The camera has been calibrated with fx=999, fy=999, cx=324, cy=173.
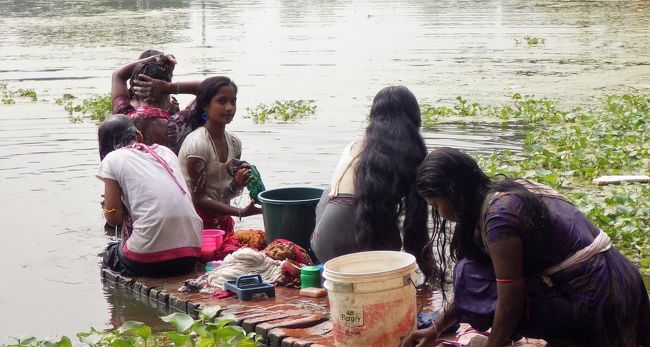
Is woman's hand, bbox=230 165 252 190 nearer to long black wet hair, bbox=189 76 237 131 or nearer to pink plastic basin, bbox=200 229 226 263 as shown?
pink plastic basin, bbox=200 229 226 263

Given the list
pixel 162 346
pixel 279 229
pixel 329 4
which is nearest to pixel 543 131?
pixel 279 229

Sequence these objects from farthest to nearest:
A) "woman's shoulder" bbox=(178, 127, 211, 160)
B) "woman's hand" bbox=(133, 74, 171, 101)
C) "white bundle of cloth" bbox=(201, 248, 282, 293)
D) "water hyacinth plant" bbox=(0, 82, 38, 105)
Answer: "water hyacinth plant" bbox=(0, 82, 38, 105) < "woman's hand" bbox=(133, 74, 171, 101) < "woman's shoulder" bbox=(178, 127, 211, 160) < "white bundle of cloth" bbox=(201, 248, 282, 293)

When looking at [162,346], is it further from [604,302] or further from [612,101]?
[612,101]

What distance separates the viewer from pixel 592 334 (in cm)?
416

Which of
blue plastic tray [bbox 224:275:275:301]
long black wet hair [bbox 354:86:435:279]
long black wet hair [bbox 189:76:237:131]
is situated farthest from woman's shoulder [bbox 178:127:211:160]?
long black wet hair [bbox 354:86:435:279]

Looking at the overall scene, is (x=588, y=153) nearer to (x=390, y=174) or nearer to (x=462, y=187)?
(x=390, y=174)

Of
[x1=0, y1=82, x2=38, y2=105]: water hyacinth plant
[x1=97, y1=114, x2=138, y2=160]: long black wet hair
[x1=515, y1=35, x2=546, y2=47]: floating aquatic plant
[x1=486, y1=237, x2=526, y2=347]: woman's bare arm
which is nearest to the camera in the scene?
[x1=486, y1=237, x2=526, y2=347]: woman's bare arm

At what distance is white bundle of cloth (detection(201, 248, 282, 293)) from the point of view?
234 inches

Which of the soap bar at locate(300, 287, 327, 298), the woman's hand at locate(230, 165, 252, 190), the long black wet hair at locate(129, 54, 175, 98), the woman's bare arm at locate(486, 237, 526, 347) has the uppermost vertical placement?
the long black wet hair at locate(129, 54, 175, 98)

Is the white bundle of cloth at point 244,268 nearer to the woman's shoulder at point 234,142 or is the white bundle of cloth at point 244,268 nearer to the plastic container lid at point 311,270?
the plastic container lid at point 311,270

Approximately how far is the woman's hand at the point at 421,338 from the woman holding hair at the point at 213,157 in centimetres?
242

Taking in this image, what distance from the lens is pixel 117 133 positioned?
6.27m

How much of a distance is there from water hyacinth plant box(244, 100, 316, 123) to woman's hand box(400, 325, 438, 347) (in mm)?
8489

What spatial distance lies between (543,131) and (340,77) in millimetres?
6512
